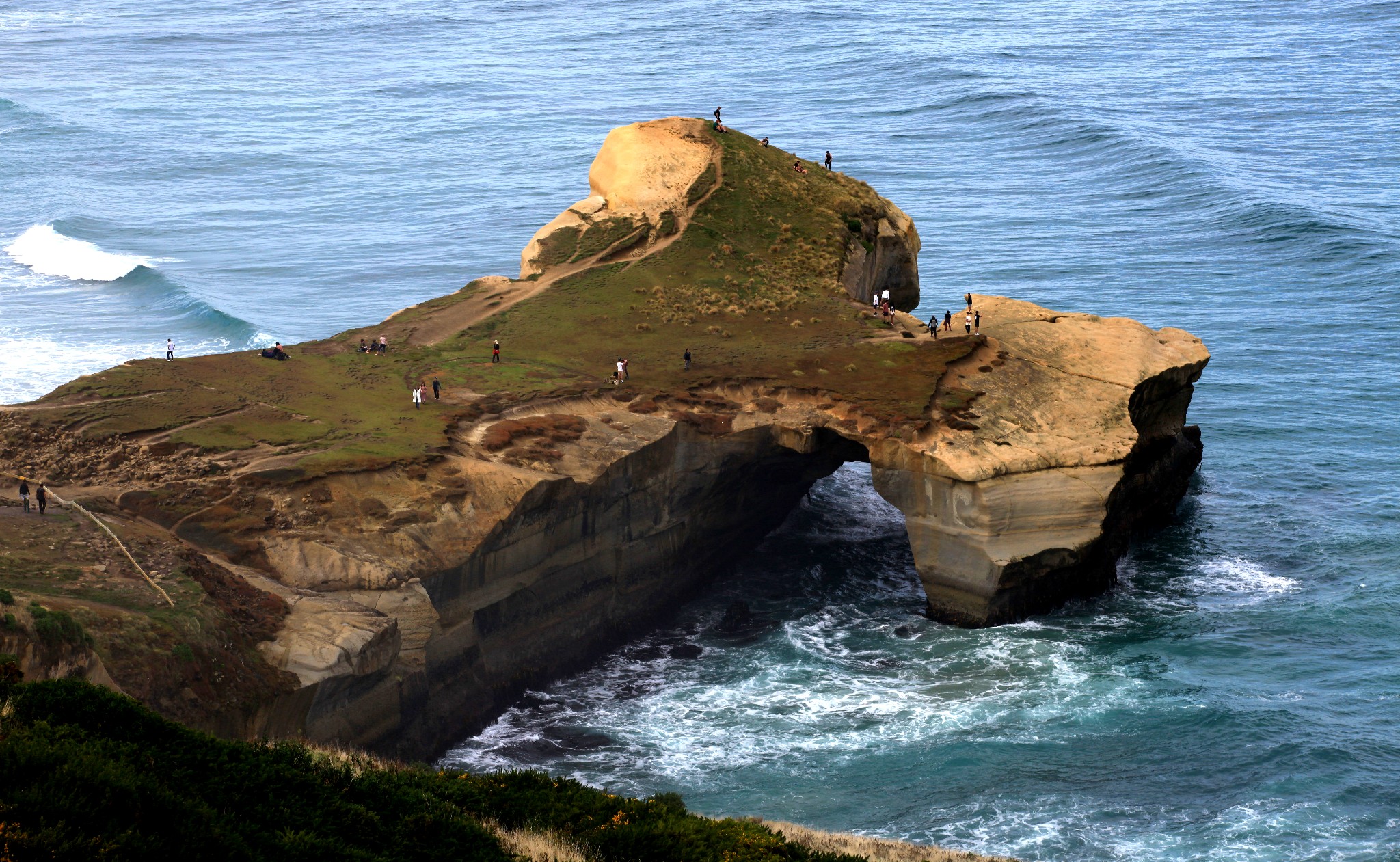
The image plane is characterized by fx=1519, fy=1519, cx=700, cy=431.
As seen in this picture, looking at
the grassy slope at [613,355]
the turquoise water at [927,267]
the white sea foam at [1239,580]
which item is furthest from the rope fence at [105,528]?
the white sea foam at [1239,580]

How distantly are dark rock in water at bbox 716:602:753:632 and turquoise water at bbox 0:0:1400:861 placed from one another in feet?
2.66

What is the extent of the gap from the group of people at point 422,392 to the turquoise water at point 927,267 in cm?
1075

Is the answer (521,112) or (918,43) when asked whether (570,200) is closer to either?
(521,112)

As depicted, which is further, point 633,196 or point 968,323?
point 633,196

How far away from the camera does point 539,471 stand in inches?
1800

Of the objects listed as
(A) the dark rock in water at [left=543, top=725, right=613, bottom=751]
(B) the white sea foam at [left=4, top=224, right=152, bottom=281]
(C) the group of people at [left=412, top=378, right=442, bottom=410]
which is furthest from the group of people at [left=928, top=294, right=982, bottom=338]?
(B) the white sea foam at [left=4, top=224, right=152, bottom=281]

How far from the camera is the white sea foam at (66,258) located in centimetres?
9419

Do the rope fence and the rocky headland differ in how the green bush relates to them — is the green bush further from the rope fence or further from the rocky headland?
the rope fence

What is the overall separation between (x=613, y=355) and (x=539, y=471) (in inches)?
419

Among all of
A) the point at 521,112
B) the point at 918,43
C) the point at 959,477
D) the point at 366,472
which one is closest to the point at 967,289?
the point at 959,477

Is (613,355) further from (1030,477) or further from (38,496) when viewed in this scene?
(38,496)

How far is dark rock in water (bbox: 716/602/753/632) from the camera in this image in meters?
50.4

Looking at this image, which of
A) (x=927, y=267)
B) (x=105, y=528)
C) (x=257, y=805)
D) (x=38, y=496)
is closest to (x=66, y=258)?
(x=927, y=267)

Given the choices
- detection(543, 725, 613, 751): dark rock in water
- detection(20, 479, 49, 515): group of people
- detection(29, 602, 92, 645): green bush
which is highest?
detection(20, 479, 49, 515): group of people
